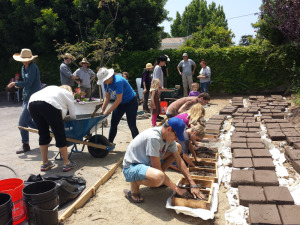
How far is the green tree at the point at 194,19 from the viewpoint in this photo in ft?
153

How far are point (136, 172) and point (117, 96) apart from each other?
1885 mm

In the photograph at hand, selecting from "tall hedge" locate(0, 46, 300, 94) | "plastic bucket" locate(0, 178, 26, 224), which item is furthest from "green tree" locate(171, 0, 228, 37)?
"plastic bucket" locate(0, 178, 26, 224)

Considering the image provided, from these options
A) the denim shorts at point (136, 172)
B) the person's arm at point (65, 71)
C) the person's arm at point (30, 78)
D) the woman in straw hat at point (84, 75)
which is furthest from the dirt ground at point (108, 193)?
the woman in straw hat at point (84, 75)

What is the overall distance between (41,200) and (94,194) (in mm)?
1012

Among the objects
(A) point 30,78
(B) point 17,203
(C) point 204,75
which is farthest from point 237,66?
(B) point 17,203

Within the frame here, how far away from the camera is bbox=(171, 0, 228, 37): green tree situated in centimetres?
4672

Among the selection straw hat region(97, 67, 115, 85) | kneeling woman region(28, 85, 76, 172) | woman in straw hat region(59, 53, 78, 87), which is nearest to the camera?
kneeling woman region(28, 85, 76, 172)

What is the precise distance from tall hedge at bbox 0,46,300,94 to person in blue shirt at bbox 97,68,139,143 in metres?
8.57

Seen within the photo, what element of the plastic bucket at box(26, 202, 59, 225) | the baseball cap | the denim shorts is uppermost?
the baseball cap

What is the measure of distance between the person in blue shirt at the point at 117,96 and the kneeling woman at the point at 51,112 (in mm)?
705

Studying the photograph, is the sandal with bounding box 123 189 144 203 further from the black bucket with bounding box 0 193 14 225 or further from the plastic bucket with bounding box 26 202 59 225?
the black bucket with bounding box 0 193 14 225

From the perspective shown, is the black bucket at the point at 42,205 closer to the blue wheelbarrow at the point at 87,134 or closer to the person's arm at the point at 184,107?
the blue wheelbarrow at the point at 87,134

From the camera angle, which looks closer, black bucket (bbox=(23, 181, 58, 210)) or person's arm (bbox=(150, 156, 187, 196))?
black bucket (bbox=(23, 181, 58, 210))

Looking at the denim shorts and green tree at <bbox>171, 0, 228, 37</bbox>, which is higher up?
green tree at <bbox>171, 0, 228, 37</bbox>
